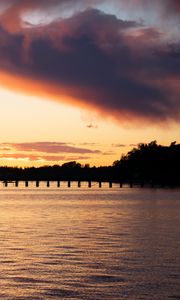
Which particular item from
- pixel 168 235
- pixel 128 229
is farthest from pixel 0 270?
pixel 128 229

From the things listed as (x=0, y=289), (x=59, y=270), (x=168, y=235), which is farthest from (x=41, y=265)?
(x=168, y=235)

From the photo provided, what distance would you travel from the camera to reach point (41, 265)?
1039 inches

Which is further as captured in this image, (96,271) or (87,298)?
(96,271)


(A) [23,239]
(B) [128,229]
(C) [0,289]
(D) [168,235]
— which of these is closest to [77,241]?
(A) [23,239]

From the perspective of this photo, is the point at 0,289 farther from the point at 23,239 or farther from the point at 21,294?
the point at 23,239

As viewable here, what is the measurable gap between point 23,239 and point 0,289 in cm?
1617

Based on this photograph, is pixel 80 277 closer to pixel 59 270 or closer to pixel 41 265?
pixel 59 270

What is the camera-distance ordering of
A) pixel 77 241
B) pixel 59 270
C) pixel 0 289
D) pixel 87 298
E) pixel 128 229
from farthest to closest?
pixel 128 229
pixel 77 241
pixel 59 270
pixel 0 289
pixel 87 298

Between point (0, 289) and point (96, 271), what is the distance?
4977 mm

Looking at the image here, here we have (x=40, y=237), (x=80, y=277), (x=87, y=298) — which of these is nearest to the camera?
A: (x=87, y=298)

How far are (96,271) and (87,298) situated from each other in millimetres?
5092

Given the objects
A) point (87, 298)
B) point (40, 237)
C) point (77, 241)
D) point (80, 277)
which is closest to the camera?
point (87, 298)

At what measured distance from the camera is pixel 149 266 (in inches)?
1017

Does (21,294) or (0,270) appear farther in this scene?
(0,270)
